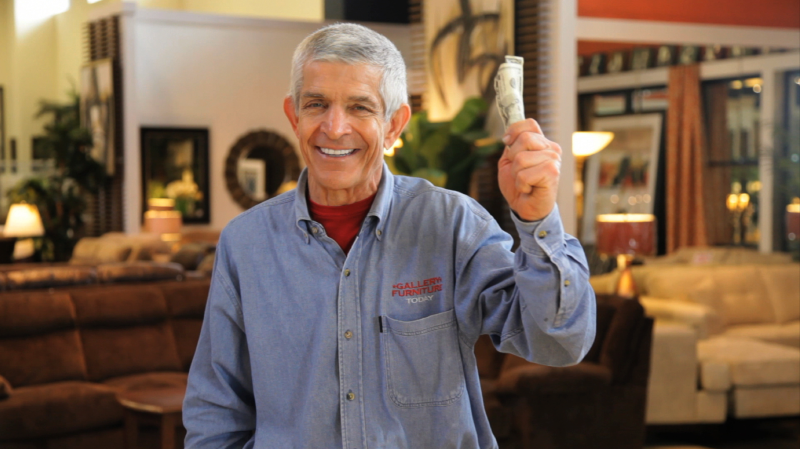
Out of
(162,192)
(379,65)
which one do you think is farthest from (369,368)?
(162,192)

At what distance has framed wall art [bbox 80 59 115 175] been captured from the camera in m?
12.2

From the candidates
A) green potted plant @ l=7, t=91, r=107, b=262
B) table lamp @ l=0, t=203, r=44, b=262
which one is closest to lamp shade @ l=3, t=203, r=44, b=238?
table lamp @ l=0, t=203, r=44, b=262

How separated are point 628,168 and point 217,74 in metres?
5.85

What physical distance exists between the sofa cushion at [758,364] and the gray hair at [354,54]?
4802 millimetres

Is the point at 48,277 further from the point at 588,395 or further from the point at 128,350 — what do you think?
the point at 588,395

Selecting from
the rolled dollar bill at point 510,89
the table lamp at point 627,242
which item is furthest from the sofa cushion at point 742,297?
the rolled dollar bill at point 510,89

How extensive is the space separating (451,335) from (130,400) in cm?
305

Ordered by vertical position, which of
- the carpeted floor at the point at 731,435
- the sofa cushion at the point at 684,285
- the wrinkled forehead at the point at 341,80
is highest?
the wrinkled forehead at the point at 341,80

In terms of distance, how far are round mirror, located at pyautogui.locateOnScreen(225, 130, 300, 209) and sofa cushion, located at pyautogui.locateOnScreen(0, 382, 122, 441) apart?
25.7 ft

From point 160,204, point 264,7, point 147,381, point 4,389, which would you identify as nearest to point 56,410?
point 4,389

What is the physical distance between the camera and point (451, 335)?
156cm

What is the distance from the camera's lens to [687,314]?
21.4 ft

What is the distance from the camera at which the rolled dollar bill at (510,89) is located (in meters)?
1.35

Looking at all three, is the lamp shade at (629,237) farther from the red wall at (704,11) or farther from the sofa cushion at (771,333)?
the red wall at (704,11)
